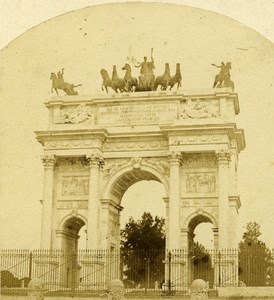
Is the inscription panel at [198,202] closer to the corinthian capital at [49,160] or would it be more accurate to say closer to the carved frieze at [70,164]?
the carved frieze at [70,164]

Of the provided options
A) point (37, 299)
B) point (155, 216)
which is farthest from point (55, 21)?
point (155, 216)

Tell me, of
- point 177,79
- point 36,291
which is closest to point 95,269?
point 177,79

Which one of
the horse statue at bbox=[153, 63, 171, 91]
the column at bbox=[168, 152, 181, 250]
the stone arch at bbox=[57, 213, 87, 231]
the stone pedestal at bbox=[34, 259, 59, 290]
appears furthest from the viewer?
the horse statue at bbox=[153, 63, 171, 91]

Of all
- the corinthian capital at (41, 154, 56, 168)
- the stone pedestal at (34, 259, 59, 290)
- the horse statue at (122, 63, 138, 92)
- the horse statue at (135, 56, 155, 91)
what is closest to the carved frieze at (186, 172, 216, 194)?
the horse statue at (135, 56, 155, 91)

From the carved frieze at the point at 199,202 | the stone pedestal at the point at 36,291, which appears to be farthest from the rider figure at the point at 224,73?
the stone pedestal at the point at 36,291

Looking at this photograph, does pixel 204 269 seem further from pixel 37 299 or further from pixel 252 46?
pixel 37 299

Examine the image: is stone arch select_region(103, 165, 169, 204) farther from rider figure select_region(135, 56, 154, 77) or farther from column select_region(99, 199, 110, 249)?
rider figure select_region(135, 56, 154, 77)
